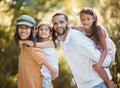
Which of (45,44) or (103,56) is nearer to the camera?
(103,56)

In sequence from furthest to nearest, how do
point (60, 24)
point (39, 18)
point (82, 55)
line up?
point (39, 18) → point (60, 24) → point (82, 55)

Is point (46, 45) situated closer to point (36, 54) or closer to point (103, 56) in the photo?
point (36, 54)

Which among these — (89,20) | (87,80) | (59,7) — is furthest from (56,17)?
(59,7)

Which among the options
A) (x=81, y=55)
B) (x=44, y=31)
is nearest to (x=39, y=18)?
(x=44, y=31)

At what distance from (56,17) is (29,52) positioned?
0.69 feet

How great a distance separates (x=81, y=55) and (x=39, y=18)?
77 cm

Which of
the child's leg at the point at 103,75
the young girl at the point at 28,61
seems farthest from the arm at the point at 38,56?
the child's leg at the point at 103,75

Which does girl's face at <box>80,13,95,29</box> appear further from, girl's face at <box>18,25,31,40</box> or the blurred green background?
the blurred green background

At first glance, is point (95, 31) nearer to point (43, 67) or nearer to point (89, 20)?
point (89, 20)

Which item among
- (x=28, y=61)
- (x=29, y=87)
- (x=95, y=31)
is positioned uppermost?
(x=95, y=31)

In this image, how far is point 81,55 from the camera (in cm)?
134

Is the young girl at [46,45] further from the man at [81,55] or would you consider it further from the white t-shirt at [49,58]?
the man at [81,55]

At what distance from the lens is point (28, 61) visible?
1454 millimetres

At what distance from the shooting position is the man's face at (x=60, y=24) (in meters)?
1.41
